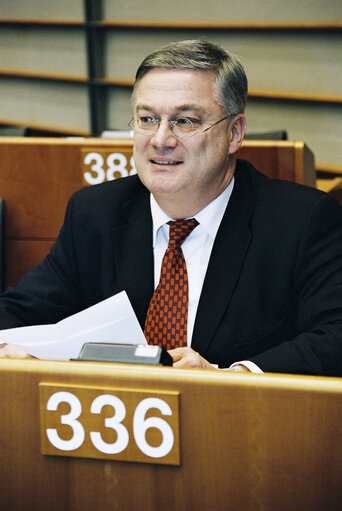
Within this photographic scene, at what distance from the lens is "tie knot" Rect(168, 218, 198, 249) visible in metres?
1.58

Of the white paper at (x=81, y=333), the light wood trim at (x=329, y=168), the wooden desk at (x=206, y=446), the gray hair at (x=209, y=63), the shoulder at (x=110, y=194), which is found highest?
the light wood trim at (x=329, y=168)

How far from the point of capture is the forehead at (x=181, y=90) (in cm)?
150

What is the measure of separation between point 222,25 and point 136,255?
12.0 feet

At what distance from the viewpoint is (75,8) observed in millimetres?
5527

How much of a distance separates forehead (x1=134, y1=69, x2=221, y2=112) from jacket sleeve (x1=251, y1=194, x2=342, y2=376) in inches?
14.7

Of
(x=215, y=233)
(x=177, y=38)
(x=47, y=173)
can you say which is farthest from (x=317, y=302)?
(x=177, y=38)

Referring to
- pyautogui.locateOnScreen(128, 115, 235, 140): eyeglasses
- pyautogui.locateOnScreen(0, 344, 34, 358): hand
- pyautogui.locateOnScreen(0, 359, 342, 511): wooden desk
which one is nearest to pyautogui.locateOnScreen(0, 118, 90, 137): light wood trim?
pyautogui.locateOnScreen(128, 115, 235, 140): eyeglasses

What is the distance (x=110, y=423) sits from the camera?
81 cm

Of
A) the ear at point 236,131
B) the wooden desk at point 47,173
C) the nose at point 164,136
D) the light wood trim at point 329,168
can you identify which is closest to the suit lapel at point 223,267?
the ear at point 236,131

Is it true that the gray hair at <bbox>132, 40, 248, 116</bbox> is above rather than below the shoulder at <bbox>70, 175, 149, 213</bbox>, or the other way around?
above

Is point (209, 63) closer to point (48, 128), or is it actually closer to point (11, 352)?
point (11, 352)

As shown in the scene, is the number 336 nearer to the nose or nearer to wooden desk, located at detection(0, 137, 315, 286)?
the nose

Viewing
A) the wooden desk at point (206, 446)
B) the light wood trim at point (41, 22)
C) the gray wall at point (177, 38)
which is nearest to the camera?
the wooden desk at point (206, 446)

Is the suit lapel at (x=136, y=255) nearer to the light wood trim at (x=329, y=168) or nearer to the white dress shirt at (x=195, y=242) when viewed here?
the white dress shirt at (x=195, y=242)
